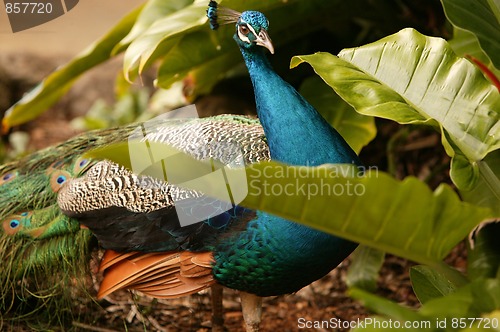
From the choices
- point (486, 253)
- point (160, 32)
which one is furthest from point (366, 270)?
point (160, 32)

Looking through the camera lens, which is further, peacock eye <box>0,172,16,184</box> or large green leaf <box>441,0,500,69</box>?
peacock eye <box>0,172,16,184</box>

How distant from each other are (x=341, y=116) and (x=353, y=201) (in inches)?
57.0

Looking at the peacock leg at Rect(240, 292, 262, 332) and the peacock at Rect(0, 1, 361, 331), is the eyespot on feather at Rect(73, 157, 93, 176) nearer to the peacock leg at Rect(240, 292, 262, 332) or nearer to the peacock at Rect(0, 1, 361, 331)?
the peacock at Rect(0, 1, 361, 331)

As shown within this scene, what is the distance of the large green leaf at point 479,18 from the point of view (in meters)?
2.03

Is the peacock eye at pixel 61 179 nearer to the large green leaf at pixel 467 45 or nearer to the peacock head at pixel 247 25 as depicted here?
the peacock head at pixel 247 25

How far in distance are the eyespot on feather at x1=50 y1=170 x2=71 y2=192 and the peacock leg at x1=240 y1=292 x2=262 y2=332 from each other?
2.40 feet

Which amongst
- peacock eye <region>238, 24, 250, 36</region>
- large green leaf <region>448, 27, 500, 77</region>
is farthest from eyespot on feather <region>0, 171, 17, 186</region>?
large green leaf <region>448, 27, 500, 77</region>

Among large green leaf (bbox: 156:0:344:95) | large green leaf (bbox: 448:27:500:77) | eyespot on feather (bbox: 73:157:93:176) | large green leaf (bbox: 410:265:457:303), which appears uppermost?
large green leaf (bbox: 448:27:500:77)

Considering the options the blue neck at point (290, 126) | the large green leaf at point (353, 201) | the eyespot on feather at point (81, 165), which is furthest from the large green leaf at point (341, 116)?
the large green leaf at point (353, 201)

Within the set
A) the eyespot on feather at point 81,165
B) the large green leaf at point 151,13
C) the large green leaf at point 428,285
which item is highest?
the large green leaf at point 151,13

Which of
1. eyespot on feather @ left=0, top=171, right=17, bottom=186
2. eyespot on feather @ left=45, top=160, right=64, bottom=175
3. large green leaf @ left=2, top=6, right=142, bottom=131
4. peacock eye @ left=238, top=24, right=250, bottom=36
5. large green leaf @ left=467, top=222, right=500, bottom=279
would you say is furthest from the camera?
large green leaf @ left=2, top=6, right=142, bottom=131

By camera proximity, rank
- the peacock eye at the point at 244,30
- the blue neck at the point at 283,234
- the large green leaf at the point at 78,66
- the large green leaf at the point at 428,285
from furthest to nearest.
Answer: the large green leaf at the point at 78,66, the peacock eye at the point at 244,30, the blue neck at the point at 283,234, the large green leaf at the point at 428,285

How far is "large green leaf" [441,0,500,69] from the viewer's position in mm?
2029

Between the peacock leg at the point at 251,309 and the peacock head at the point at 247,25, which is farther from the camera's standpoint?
the peacock leg at the point at 251,309
